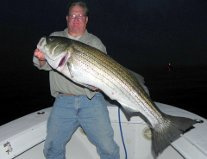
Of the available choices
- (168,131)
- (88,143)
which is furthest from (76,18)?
(88,143)

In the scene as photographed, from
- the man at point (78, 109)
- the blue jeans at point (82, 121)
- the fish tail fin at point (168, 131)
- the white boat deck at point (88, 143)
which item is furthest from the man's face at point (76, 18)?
the fish tail fin at point (168, 131)

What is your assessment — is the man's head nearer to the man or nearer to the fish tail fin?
the man

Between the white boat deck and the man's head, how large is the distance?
1857mm

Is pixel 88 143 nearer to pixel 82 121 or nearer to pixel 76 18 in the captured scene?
pixel 82 121

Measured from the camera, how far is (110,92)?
14.7 ft

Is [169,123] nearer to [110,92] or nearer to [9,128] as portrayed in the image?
[110,92]

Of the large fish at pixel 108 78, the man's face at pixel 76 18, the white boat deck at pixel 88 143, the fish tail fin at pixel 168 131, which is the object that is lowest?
the white boat deck at pixel 88 143

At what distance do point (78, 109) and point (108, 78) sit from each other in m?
0.98

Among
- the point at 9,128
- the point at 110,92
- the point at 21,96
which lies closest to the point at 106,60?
the point at 110,92

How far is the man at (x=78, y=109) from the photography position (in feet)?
16.7

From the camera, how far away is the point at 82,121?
520cm

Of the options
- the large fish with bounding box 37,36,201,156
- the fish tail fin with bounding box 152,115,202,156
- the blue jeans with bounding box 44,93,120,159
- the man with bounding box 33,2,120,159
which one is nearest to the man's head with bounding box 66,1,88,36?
the man with bounding box 33,2,120,159

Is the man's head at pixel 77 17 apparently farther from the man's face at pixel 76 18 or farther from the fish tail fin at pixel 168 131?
→ the fish tail fin at pixel 168 131

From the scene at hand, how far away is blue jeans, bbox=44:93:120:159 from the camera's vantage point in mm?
5121
